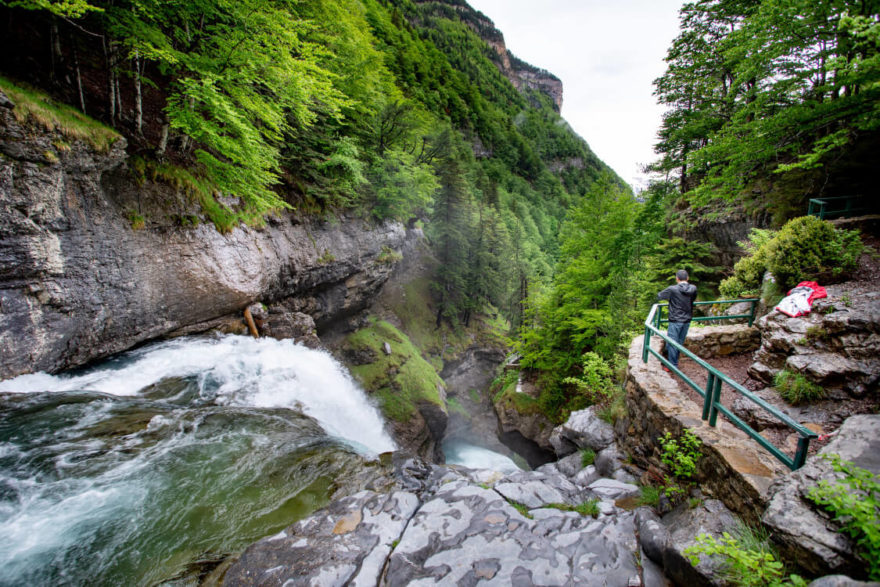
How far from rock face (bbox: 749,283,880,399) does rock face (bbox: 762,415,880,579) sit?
172cm

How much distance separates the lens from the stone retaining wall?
308 cm

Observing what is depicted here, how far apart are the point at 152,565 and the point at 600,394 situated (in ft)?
32.0

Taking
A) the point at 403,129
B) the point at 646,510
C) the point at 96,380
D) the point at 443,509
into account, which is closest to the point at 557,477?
the point at 646,510

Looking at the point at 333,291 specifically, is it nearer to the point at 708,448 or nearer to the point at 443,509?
the point at 443,509

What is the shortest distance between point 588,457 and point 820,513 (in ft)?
16.5

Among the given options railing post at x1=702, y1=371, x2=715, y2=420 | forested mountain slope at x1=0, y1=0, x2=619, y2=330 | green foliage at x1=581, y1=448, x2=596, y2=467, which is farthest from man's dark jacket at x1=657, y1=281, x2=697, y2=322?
forested mountain slope at x1=0, y1=0, x2=619, y2=330

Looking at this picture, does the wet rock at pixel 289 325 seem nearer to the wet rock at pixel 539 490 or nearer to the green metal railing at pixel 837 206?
the wet rock at pixel 539 490

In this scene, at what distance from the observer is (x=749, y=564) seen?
2184 mm

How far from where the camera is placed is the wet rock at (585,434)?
22.5 feet

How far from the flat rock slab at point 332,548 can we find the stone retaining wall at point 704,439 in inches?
151

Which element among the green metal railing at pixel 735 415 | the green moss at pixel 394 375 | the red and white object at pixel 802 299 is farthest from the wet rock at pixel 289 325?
the red and white object at pixel 802 299

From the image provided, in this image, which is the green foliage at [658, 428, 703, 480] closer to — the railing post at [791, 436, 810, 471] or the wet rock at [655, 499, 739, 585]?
the wet rock at [655, 499, 739, 585]

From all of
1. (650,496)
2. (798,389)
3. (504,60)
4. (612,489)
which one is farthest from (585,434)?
(504,60)

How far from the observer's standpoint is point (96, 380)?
6.88m
